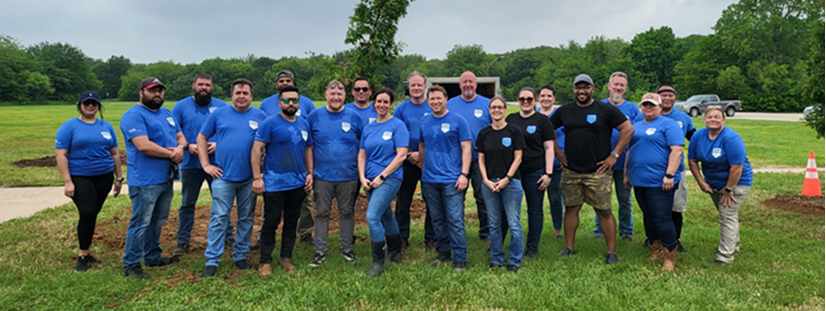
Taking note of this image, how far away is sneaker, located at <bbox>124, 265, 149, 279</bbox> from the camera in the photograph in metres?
4.75

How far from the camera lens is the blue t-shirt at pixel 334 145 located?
16.3 feet

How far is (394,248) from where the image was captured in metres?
5.26

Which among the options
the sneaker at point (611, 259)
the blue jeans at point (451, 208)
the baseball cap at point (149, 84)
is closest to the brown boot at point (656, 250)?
the sneaker at point (611, 259)

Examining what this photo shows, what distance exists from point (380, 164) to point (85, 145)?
2863mm

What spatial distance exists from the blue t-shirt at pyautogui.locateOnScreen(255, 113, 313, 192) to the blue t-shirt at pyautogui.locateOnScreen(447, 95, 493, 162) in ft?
5.47

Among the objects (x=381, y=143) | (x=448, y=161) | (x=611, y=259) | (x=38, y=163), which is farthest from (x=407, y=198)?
(x=38, y=163)

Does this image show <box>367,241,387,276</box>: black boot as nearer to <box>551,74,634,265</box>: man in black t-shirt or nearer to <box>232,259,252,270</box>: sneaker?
<box>232,259,252,270</box>: sneaker

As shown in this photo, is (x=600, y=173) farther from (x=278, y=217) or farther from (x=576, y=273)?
(x=278, y=217)

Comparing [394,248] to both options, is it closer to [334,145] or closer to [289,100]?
[334,145]

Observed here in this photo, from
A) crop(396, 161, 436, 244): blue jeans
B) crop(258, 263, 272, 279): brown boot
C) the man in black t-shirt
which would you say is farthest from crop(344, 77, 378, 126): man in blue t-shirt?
the man in black t-shirt

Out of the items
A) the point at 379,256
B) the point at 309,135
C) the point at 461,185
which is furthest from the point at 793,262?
the point at 309,135

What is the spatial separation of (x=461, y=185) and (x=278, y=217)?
6.01ft

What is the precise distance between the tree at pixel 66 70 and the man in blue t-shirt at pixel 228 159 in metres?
82.4

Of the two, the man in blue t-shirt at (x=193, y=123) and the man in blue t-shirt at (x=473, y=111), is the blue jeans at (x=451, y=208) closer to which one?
the man in blue t-shirt at (x=473, y=111)
